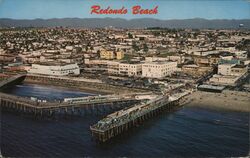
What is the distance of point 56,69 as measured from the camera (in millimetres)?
34375

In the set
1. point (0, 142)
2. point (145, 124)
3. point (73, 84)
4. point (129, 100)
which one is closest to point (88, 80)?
point (73, 84)

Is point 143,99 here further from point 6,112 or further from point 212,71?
point 212,71

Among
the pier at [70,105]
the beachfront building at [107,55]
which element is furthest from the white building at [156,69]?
the beachfront building at [107,55]

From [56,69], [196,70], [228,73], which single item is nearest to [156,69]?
[196,70]

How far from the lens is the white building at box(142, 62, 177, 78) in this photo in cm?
3228

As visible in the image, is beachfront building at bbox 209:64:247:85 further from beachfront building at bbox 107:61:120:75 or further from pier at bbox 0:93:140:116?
beachfront building at bbox 107:61:120:75

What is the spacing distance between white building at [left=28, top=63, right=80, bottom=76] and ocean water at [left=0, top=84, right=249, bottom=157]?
12960 mm

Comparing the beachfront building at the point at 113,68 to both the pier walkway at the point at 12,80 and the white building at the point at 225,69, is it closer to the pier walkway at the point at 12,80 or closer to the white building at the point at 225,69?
the pier walkway at the point at 12,80

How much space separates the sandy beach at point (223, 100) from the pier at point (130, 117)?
3.95 feet

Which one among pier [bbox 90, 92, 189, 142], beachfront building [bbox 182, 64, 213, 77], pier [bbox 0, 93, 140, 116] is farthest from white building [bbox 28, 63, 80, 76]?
pier [bbox 90, 92, 189, 142]

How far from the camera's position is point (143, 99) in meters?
23.9

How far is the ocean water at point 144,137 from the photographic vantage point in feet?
49.5

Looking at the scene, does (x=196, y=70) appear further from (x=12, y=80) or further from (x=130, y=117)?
(x=12, y=80)

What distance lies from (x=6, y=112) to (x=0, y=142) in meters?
6.09
